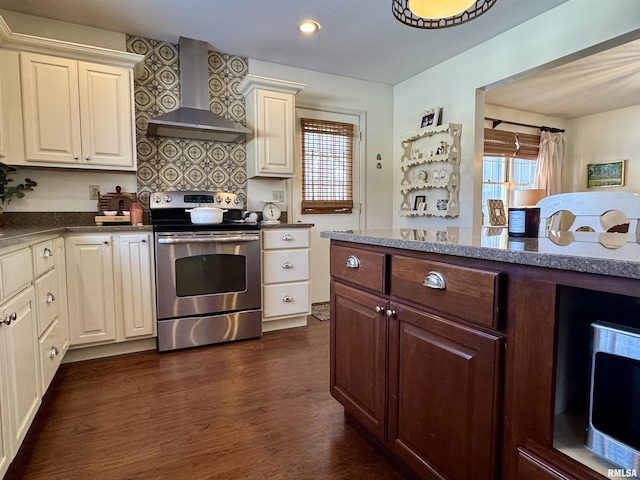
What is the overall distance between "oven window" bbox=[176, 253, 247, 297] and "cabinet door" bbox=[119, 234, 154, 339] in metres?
0.20

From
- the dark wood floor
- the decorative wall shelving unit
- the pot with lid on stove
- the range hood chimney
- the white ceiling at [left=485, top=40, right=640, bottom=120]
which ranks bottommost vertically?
the dark wood floor

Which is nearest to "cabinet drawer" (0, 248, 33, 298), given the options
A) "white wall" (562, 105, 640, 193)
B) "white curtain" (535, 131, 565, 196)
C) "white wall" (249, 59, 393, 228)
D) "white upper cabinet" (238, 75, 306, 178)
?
"white upper cabinet" (238, 75, 306, 178)

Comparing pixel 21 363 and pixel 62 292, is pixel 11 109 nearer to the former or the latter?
pixel 62 292

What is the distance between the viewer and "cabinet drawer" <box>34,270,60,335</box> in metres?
1.66

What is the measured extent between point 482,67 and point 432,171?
3.30 feet

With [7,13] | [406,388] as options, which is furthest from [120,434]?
[7,13]

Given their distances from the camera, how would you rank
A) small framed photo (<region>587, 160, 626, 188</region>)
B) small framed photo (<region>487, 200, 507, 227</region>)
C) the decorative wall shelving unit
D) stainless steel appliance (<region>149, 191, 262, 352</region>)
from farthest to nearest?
1. small framed photo (<region>587, 160, 626, 188</region>)
2. small framed photo (<region>487, 200, 507, 227</region>)
3. the decorative wall shelving unit
4. stainless steel appliance (<region>149, 191, 262, 352</region>)

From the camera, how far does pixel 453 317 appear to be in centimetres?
98

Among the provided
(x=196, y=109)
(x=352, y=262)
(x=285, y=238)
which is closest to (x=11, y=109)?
(x=196, y=109)

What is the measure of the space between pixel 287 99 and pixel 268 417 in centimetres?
259

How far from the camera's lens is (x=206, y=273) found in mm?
2639

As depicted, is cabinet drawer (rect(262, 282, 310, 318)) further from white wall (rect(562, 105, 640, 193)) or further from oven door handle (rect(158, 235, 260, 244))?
white wall (rect(562, 105, 640, 193))

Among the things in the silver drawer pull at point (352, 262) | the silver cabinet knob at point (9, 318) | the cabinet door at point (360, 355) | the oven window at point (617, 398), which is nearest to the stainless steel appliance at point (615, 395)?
the oven window at point (617, 398)

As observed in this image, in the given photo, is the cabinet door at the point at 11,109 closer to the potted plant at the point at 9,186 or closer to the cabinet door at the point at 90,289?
the potted plant at the point at 9,186
